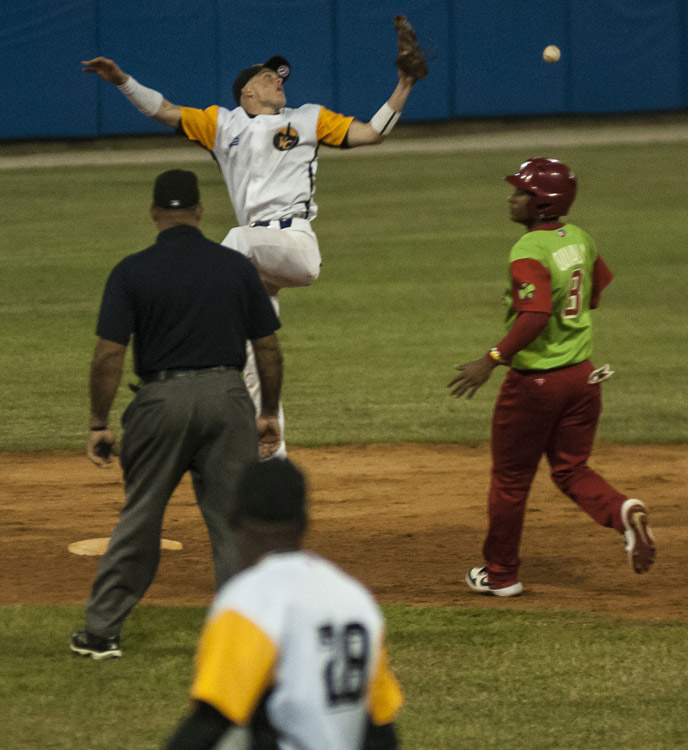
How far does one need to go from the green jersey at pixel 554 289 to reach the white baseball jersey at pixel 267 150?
1389mm

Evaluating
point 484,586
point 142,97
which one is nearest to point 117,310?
point 142,97

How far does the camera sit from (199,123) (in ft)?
22.4

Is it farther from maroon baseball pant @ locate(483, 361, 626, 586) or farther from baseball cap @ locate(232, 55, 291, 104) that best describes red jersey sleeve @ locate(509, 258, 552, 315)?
baseball cap @ locate(232, 55, 291, 104)

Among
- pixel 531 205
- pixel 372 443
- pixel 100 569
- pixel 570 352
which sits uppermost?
pixel 531 205

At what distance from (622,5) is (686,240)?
9953 millimetres

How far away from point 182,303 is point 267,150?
2.10 metres

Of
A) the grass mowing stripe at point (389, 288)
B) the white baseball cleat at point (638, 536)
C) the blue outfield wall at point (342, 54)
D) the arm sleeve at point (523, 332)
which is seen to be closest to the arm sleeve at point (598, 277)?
the arm sleeve at point (523, 332)

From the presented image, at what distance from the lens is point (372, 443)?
10141mm

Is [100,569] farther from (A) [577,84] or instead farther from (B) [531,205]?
(A) [577,84]

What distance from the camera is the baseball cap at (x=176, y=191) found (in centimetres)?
503

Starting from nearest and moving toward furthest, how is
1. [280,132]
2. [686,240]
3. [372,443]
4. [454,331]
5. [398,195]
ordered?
[280,132] → [372,443] → [454,331] → [686,240] → [398,195]

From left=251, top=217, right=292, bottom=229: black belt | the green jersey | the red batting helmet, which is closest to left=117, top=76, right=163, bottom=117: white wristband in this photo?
left=251, top=217, right=292, bottom=229: black belt

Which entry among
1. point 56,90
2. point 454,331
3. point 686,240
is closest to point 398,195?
point 686,240

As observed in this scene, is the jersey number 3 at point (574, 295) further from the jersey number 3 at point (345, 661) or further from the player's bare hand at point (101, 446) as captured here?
the jersey number 3 at point (345, 661)
